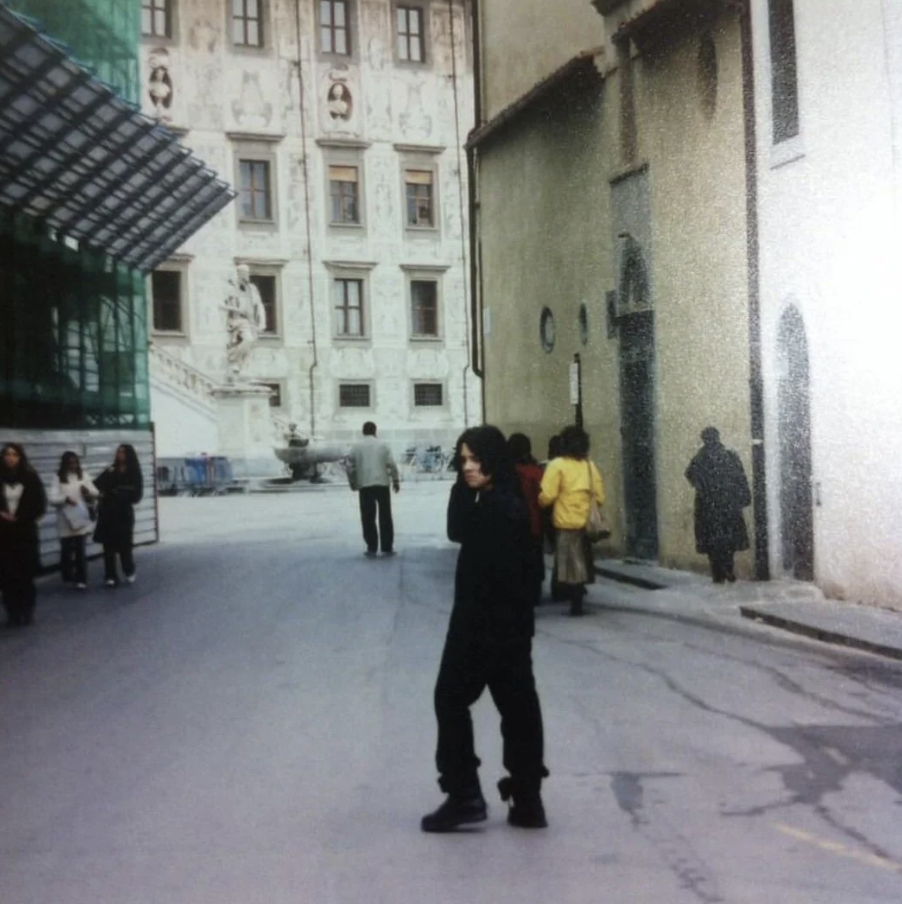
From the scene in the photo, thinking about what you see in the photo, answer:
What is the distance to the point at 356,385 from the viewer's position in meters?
53.5

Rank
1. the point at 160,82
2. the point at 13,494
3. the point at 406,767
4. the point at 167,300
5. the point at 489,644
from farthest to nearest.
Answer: the point at 160,82, the point at 167,300, the point at 13,494, the point at 406,767, the point at 489,644

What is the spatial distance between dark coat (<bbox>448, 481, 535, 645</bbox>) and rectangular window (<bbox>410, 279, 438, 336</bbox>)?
48587 millimetres

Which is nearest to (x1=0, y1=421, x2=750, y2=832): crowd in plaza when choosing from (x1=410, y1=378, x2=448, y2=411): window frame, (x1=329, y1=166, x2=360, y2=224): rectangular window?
(x1=410, y1=378, x2=448, y2=411): window frame

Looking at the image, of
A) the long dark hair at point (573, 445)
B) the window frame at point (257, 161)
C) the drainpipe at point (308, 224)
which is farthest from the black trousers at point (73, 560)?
the window frame at point (257, 161)

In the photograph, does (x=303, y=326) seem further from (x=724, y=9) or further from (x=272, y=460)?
(x=724, y=9)

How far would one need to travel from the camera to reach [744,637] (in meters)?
12.4

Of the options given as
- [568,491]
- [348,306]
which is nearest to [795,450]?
[568,491]

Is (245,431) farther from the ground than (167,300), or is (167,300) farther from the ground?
(167,300)

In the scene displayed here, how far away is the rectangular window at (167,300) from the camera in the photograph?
167 feet

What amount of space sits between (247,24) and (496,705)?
4867 centimetres

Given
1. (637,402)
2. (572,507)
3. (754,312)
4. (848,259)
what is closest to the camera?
(848,259)

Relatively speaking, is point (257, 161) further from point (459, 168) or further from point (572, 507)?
point (572, 507)

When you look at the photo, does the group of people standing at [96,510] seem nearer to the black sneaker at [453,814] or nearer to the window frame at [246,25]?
the black sneaker at [453,814]

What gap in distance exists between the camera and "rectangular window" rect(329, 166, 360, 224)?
53.6m
